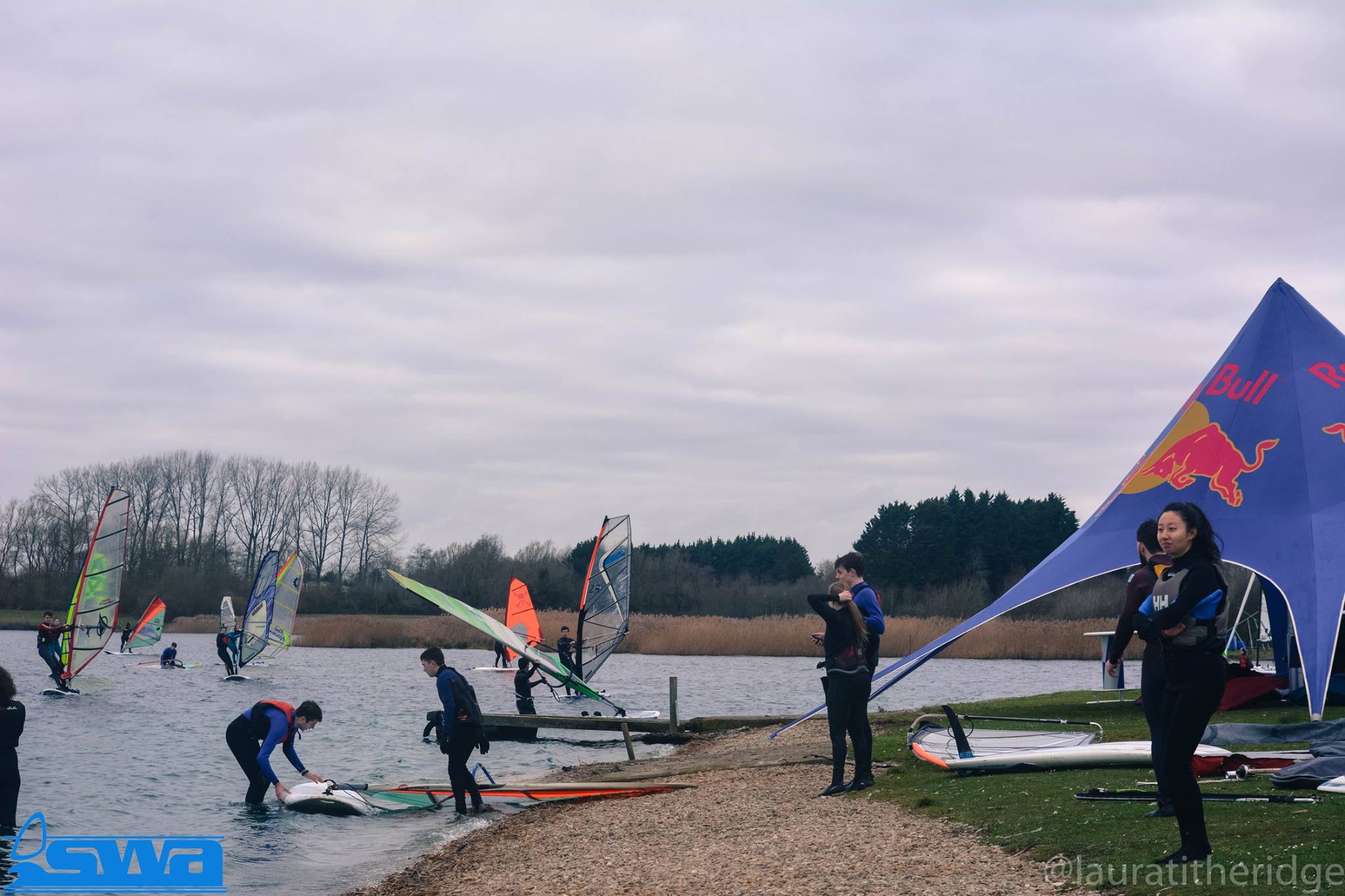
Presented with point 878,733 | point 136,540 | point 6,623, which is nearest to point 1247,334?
point 878,733

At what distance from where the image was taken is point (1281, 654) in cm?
1431

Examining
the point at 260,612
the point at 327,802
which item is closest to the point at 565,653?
the point at 327,802

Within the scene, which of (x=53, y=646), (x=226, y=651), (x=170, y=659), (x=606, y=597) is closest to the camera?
(x=606, y=597)

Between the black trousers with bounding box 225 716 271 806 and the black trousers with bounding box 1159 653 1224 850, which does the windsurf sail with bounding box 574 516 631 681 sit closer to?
the black trousers with bounding box 225 716 271 806

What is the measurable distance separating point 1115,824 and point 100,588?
75.5ft

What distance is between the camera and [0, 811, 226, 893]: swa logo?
9.03m

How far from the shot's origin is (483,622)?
1439 centimetres

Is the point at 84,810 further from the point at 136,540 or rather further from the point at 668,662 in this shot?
the point at 136,540

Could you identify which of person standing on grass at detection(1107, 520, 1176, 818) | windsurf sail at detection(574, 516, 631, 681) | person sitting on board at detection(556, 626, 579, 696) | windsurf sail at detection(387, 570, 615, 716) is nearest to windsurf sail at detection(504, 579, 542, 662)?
windsurf sail at detection(574, 516, 631, 681)

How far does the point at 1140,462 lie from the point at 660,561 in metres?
63.7

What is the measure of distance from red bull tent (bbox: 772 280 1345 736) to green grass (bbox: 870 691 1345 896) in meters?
2.51

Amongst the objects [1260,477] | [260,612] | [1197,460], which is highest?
[1197,460]

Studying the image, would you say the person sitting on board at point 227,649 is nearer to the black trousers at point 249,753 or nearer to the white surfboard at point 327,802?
the black trousers at point 249,753

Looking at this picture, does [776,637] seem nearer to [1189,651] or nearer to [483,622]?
[483,622]
